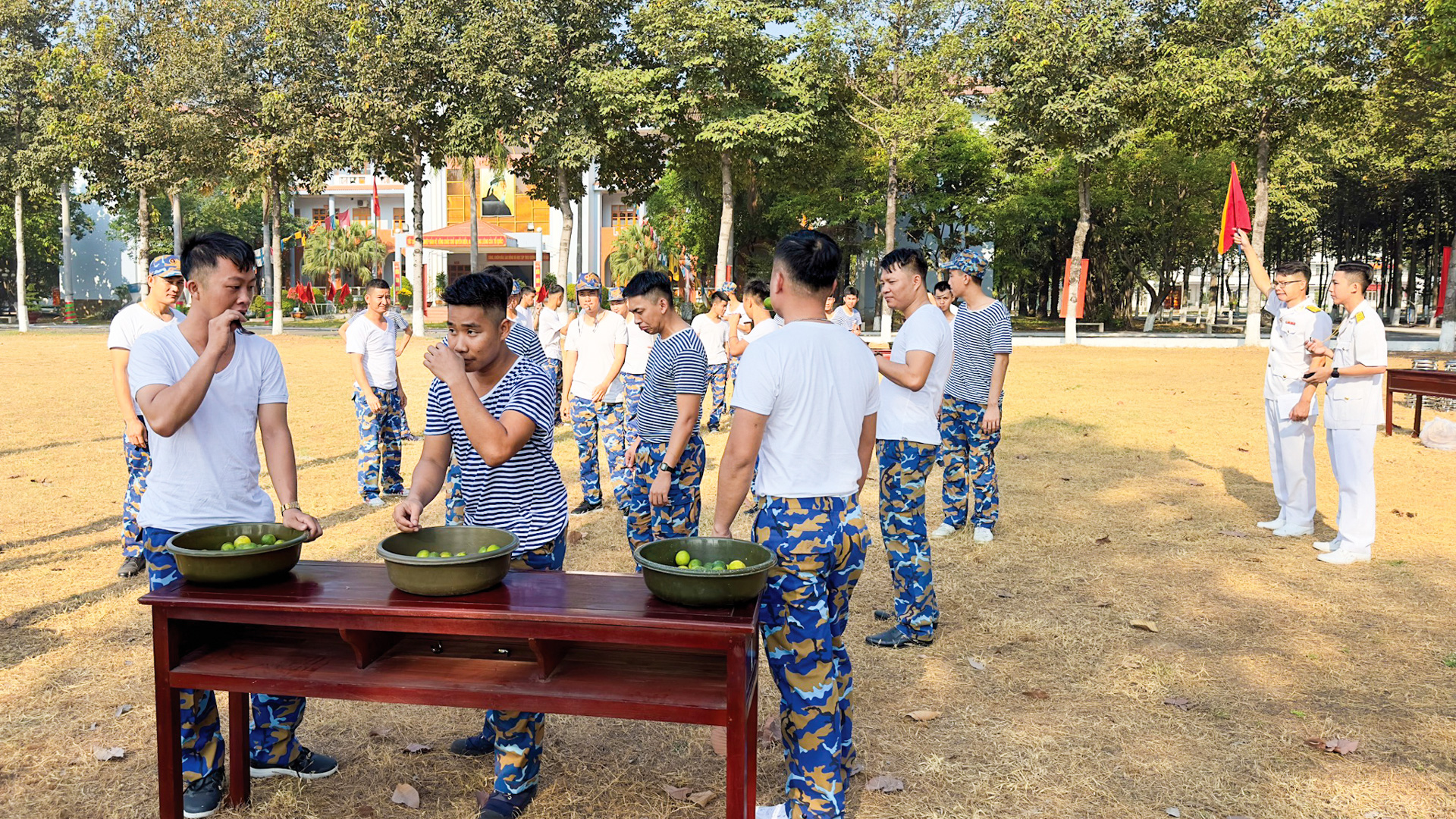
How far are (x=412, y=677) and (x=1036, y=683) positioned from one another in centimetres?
327

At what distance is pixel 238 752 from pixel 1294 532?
307 inches

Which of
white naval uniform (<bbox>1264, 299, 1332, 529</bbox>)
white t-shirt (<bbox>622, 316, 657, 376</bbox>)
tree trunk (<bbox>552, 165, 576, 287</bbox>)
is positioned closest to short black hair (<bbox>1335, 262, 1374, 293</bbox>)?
white naval uniform (<bbox>1264, 299, 1332, 529</bbox>)

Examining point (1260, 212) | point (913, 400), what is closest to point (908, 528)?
point (913, 400)

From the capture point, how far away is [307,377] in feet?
66.6

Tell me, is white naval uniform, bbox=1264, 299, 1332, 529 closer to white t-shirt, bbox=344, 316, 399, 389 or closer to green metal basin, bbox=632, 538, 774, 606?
green metal basin, bbox=632, 538, 774, 606

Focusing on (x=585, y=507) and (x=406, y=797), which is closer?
(x=406, y=797)

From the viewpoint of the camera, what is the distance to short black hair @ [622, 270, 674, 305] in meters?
6.04

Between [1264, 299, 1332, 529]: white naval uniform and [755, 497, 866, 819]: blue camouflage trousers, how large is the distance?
5393 millimetres

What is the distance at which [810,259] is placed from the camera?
3428mm

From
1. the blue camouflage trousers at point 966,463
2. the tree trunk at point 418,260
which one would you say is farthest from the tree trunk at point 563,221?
the blue camouflage trousers at point 966,463

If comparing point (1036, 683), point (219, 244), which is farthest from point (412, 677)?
point (1036, 683)

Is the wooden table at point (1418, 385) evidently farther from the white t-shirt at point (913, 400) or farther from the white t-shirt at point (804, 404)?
the white t-shirt at point (804, 404)

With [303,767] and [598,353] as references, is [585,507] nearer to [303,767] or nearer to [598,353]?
[598,353]

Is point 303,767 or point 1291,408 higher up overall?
point 1291,408
